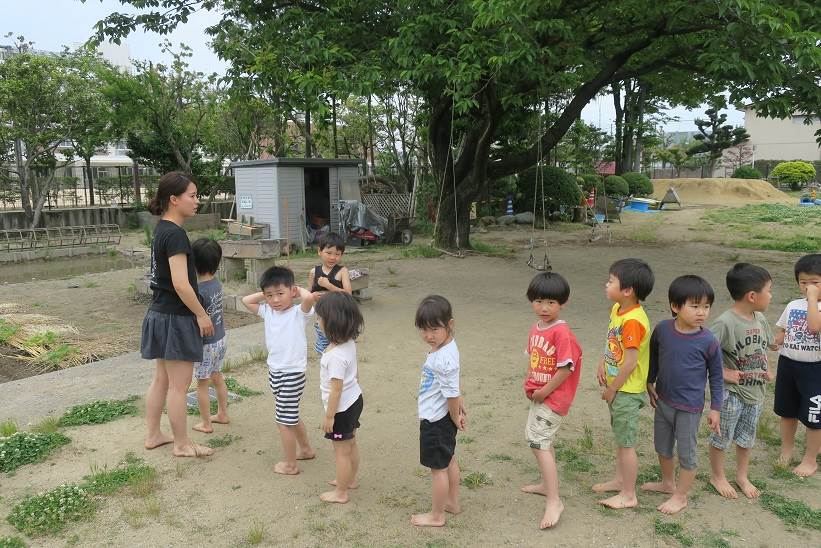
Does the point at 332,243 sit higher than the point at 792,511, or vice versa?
the point at 332,243

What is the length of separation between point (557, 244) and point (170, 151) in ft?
47.1

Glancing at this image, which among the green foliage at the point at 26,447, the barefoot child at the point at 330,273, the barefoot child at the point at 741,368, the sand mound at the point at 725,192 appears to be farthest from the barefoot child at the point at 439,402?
the sand mound at the point at 725,192

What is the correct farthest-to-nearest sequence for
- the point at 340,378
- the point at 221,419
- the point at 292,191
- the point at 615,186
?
1. the point at 615,186
2. the point at 292,191
3. the point at 221,419
4. the point at 340,378

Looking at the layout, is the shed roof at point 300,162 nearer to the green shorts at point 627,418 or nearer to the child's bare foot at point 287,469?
the child's bare foot at point 287,469

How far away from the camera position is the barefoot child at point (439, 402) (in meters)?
2.80

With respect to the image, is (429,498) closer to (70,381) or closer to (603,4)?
(70,381)

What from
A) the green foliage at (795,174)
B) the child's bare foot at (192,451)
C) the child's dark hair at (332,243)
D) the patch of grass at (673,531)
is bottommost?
the patch of grass at (673,531)

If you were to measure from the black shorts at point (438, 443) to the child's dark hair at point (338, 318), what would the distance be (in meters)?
0.56

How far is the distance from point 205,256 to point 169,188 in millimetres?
560

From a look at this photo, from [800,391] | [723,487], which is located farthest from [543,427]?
[800,391]

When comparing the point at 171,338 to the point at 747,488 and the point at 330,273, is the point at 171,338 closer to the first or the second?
the point at 330,273

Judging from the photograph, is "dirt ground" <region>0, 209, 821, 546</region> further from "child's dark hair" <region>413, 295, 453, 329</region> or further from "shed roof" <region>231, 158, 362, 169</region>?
"shed roof" <region>231, 158, 362, 169</region>

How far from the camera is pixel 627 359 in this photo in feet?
9.75

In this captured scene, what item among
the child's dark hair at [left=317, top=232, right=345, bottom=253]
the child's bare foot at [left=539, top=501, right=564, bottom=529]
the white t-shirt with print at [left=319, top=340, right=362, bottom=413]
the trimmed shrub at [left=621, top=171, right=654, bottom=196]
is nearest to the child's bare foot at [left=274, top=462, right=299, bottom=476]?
the white t-shirt with print at [left=319, top=340, right=362, bottom=413]
